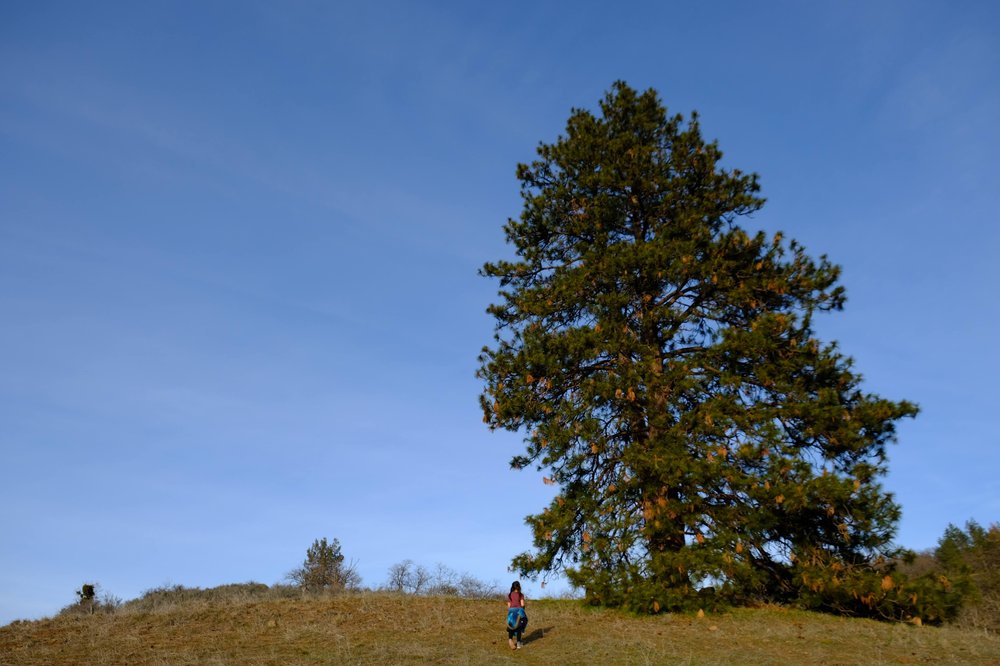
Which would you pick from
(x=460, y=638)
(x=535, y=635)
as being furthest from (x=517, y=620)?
(x=460, y=638)

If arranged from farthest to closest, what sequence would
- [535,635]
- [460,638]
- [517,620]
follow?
[535,635] → [460,638] → [517,620]

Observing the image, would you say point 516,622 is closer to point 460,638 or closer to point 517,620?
point 517,620

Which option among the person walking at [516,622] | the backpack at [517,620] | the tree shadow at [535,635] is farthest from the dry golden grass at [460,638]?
the backpack at [517,620]

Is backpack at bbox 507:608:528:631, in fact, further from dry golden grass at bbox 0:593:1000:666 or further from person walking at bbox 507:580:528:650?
dry golden grass at bbox 0:593:1000:666

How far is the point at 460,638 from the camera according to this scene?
14258mm

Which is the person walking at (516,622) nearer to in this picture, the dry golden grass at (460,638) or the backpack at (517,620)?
the backpack at (517,620)

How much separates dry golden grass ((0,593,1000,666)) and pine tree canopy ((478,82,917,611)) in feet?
3.14

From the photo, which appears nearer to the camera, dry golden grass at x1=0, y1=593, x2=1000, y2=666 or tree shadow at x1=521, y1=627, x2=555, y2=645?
dry golden grass at x1=0, y1=593, x2=1000, y2=666

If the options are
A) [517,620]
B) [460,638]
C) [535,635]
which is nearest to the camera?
[517,620]

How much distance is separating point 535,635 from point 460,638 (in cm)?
166

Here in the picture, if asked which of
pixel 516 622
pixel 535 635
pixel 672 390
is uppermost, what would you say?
pixel 672 390

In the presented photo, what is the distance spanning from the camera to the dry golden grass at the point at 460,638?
1216 cm

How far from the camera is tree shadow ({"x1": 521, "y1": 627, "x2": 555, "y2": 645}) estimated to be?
1424 centimetres

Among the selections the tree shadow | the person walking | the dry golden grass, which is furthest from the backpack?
the tree shadow
